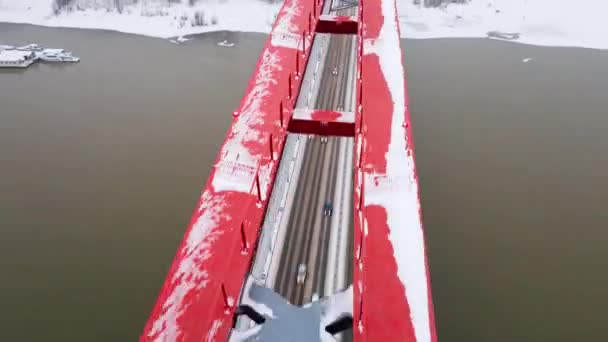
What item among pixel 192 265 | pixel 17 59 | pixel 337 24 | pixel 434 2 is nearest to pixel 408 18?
pixel 434 2

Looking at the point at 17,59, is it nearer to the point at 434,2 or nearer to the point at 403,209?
the point at 403,209

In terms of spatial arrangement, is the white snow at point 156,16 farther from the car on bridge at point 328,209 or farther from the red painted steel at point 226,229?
the car on bridge at point 328,209

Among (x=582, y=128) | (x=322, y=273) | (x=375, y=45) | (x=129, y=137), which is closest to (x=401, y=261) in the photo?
(x=322, y=273)

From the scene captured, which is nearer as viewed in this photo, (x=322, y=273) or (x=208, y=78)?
(x=322, y=273)

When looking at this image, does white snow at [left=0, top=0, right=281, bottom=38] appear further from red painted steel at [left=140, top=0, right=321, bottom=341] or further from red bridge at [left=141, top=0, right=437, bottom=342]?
red painted steel at [left=140, top=0, right=321, bottom=341]

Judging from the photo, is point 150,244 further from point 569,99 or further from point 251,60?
point 569,99
